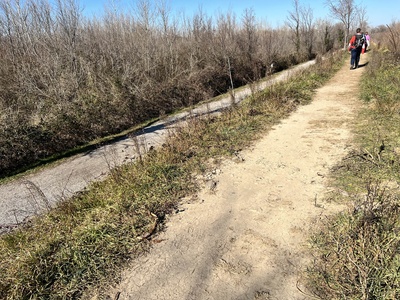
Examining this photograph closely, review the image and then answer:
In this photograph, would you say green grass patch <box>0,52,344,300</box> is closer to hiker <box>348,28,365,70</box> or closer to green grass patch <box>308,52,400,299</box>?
green grass patch <box>308,52,400,299</box>

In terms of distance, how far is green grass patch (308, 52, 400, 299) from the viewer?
199 centimetres

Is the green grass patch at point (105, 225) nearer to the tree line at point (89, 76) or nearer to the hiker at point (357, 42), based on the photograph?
the tree line at point (89, 76)

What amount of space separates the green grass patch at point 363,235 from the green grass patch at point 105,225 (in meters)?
1.76

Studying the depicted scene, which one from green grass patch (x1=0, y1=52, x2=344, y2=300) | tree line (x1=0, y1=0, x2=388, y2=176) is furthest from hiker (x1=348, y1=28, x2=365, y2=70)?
green grass patch (x1=0, y1=52, x2=344, y2=300)

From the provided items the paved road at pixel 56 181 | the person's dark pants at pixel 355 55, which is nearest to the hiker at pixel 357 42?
the person's dark pants at pixel 355 55

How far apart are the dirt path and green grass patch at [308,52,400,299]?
181mm

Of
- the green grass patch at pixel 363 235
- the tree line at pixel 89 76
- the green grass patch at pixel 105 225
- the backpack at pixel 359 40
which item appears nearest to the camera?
the green grass patch at pixel 363 235

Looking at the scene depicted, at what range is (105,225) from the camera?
3.08m

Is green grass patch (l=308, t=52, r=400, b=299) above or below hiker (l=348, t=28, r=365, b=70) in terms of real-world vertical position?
below

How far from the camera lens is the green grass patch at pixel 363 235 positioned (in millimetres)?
1992

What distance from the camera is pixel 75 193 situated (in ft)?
14.7

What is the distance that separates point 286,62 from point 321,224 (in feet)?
77.3

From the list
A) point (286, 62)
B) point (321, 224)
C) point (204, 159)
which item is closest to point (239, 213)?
point (321, 224)

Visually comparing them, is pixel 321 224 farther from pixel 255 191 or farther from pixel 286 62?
pixel 286 62
